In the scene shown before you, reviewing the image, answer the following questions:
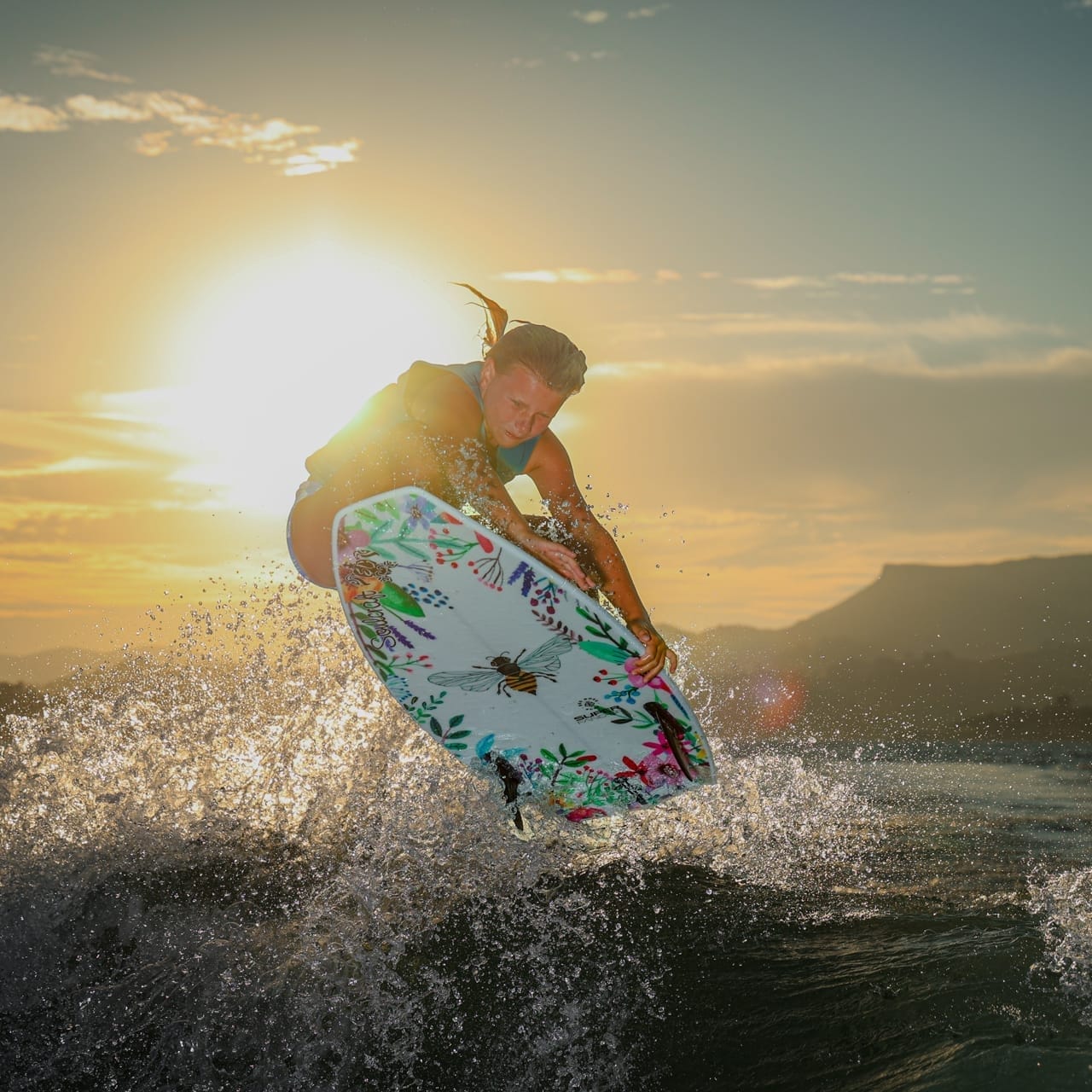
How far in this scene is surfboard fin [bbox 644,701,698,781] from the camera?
477 centimetres

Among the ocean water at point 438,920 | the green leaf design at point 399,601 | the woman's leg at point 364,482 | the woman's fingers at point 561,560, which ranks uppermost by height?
the woman's leg at point 364,482

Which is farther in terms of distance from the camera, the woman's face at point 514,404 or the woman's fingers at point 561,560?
the woman's face at point 514,404

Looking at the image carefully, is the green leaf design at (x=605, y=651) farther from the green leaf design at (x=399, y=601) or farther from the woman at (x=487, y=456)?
the green leaf design at (x=399, y=601)

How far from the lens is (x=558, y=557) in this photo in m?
4.32

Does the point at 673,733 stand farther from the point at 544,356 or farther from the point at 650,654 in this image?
the point at 544,356

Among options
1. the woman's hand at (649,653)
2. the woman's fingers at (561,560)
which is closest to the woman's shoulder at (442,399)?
the woman's fingers at (561,560)

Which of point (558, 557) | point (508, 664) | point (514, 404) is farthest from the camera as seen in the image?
point (508, 664)

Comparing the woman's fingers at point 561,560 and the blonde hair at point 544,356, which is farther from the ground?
the blonde hair at point 544,356

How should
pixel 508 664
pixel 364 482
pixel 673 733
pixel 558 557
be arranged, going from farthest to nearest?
pixel 673 733 < pixel 508 664 < pixel 364 482 < pixel 558 557

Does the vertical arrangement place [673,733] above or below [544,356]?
below

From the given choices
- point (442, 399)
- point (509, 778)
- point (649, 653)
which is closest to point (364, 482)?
point (442, 399)

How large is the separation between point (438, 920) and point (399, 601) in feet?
5.65

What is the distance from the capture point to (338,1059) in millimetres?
3857

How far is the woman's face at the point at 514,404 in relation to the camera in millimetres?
4531
